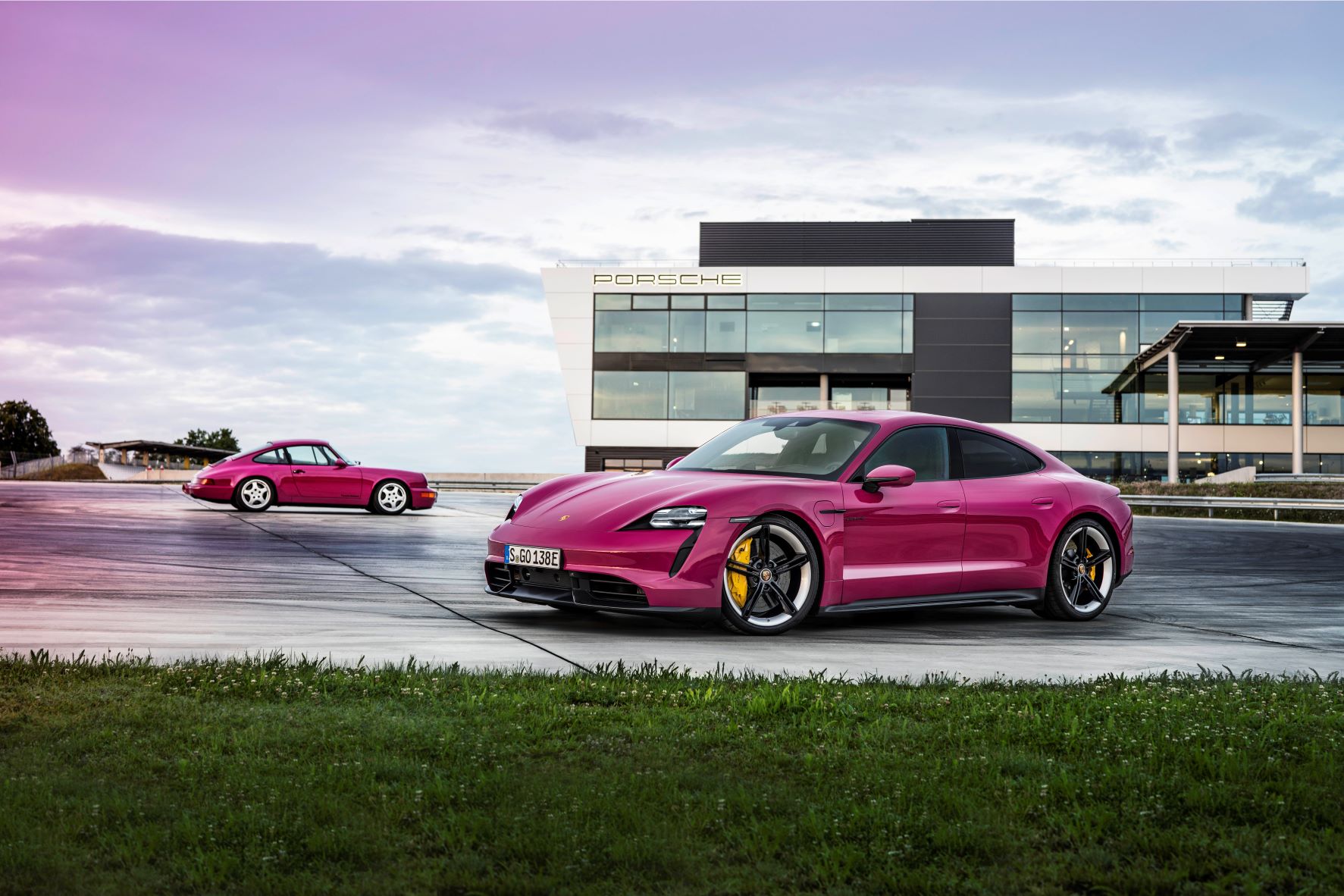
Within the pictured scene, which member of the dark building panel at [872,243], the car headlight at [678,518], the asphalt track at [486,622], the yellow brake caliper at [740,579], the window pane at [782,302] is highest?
the dark building panel at [872,243]

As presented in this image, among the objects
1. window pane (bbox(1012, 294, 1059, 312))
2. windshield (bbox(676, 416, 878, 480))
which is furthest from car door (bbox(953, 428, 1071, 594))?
window pane (bbox(1012, 294, 1059, 312))

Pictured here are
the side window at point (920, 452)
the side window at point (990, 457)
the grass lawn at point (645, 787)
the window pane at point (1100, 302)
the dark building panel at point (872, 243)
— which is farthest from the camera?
the dark building panel at point (872, 243)

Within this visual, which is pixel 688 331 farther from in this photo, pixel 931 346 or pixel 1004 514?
pixel 1004 514

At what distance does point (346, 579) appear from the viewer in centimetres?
1132

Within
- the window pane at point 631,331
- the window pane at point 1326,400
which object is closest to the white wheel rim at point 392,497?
the window pane at point 631,331

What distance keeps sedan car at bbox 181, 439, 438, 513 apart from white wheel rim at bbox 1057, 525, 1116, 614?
1650cm

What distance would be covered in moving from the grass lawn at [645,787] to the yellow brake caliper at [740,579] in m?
2.39

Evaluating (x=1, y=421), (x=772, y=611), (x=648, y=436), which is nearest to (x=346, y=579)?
(x=772, y=611)

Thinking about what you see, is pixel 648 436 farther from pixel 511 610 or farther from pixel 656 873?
pixel 656 873

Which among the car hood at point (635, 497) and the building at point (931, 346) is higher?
the building at point (931, 346)

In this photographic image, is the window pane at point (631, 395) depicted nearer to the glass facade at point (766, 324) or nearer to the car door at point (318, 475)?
the glass facade at point (766, 324)

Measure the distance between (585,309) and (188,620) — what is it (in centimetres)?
4836

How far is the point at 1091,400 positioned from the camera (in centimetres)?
5481

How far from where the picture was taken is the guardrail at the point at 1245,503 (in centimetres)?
3356
